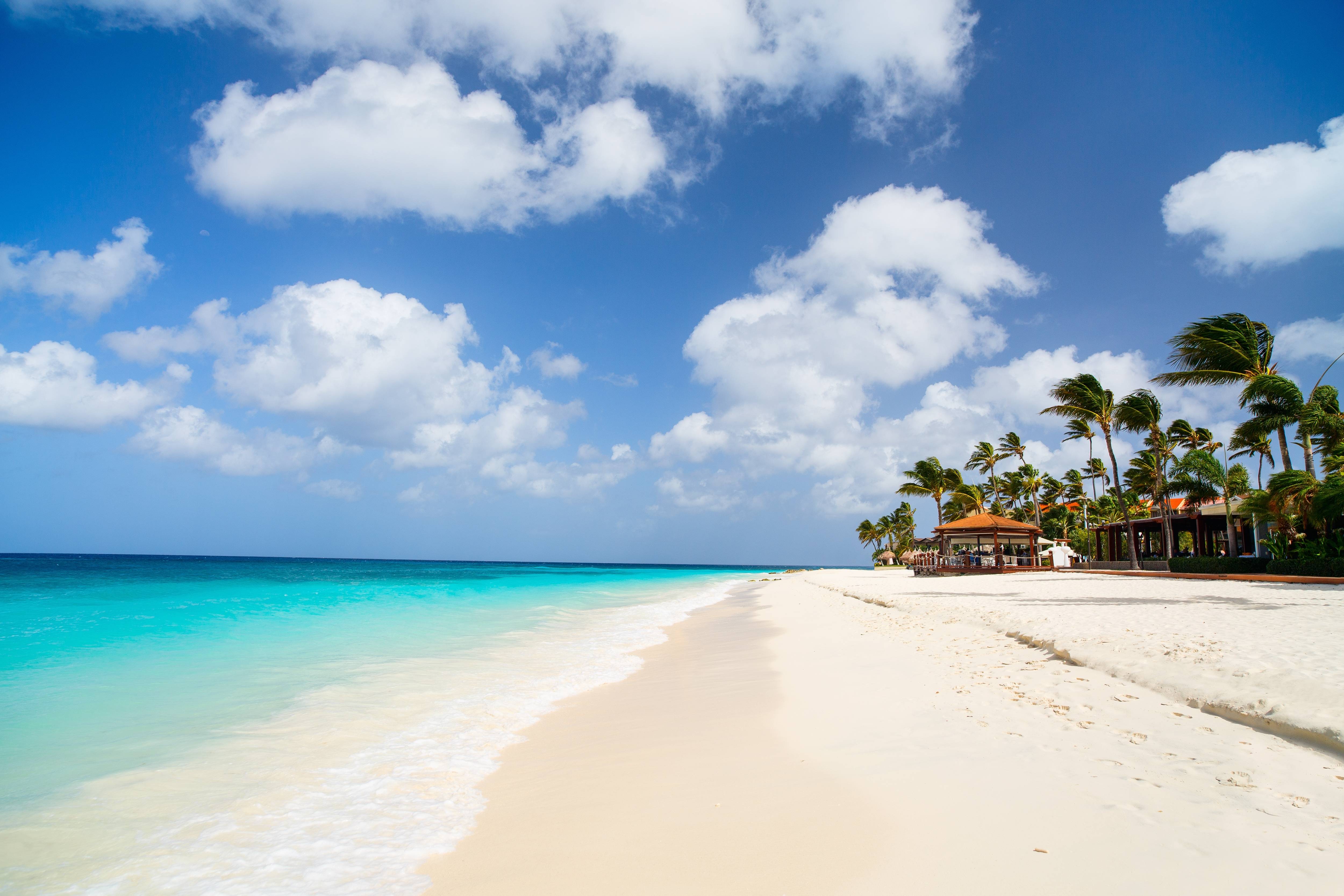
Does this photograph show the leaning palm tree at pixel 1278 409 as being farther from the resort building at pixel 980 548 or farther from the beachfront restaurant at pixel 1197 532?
the resort building at pixel 980 548

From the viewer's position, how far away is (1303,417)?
693 inches

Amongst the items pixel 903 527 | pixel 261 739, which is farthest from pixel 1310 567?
pixel 903 527

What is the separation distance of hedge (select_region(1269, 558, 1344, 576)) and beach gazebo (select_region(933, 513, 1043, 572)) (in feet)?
36.5

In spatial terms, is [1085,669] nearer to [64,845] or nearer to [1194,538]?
[64,845]

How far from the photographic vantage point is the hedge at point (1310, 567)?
14805 mm

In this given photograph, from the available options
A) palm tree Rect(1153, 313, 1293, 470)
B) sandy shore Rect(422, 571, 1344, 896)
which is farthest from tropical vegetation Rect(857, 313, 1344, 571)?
sandy shore Rect(422, 571, 1344, 896)

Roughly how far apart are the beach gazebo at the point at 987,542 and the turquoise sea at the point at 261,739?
18.3 meters

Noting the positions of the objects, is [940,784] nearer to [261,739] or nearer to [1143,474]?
[261,739]

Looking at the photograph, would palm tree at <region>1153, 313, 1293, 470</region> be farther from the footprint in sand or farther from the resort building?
the footprint in sand

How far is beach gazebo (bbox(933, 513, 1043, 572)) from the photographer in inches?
1117

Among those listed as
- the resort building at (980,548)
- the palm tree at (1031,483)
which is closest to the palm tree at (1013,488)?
the palm tree at (1031,483)

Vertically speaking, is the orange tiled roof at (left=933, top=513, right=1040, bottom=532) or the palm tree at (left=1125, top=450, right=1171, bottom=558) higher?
the palm tree at (left=1125, top=450, right=1171, bottom=558)

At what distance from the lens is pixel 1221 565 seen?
62.8ft

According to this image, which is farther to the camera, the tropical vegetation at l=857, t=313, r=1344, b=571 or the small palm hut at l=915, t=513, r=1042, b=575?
the small palm hut at l=915, t=513, r=1042, b=575
